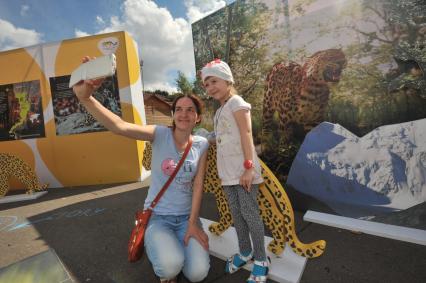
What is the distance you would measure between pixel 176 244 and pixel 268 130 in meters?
2.65

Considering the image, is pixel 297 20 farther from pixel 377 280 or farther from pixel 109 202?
pixel 109 202

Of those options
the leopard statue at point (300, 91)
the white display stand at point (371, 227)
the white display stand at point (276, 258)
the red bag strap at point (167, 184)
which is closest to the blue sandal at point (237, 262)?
the white display stand at point (276, 258)

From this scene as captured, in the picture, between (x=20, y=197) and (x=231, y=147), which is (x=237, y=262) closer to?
(x=231, y=147)

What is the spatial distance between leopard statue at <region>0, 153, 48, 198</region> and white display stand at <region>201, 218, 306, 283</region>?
18.5 ft

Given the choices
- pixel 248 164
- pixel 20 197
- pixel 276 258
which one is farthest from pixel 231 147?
pixel 20 197

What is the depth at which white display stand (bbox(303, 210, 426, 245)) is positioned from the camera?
2.84 metres

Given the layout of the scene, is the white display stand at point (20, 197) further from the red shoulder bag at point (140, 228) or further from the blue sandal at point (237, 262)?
the blue sandal at point (237, 262)

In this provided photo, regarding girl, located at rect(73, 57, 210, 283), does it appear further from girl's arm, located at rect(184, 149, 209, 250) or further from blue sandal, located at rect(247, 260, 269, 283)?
blue sandal, located at rect(247, 260, 269, 283)

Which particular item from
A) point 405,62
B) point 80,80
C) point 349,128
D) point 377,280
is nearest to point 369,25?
point 405,62

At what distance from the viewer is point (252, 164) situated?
80.8 inches

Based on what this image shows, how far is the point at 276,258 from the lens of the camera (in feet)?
Result: 8.40

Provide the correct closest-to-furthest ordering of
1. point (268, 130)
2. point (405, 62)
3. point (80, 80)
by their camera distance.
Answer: point (80, 80)
point (405, 62)
point (268, 130)

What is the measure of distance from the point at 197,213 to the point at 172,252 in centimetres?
41

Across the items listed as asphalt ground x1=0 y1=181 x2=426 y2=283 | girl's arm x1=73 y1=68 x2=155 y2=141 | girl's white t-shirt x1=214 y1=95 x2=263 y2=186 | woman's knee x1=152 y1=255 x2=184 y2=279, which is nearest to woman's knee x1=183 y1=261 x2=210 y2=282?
woman's knee x1=152 y1=255 x2=184 y2=279
